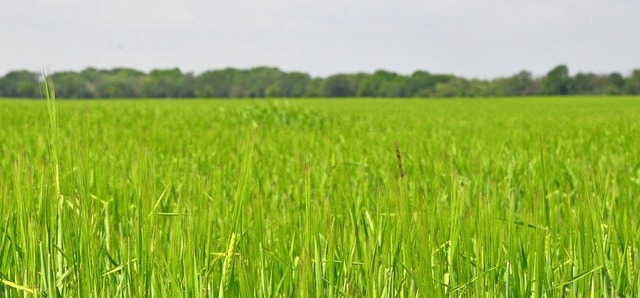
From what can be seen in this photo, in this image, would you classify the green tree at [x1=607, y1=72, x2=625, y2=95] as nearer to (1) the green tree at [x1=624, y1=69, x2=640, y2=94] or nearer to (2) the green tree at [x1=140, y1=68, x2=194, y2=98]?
(1) the green tree at [x1=624, y1=69, x2=640, y2=94]

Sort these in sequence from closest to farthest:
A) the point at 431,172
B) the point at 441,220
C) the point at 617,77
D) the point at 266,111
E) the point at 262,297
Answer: the point at 262,297
the point at 441,220
the point at 431,172
the point at 266,111
the point at 617,77

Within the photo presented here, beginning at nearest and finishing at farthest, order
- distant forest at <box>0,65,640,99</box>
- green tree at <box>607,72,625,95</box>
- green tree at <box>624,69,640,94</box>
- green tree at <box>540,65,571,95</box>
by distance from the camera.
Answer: green tree at <box>607,72,625,95</box>
green tree at <box>624,69,640,94</box>
distant forest at <box>0,65,640,99</box>
green tree at <box>540,65,571,95</box>

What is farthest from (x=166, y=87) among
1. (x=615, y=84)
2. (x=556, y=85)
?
(x=615, y=84)

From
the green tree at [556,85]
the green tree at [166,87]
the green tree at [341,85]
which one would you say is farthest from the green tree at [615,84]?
the green tree at [166,87]

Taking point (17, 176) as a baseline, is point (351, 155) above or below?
below

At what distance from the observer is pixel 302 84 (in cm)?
9944

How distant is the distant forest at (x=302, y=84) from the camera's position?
86356 millimetres

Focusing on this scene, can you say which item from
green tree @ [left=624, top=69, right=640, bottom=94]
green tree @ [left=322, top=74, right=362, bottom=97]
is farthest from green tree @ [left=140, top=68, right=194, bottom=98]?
green tree @ [left=624, top=69, right=640, bottom=94]

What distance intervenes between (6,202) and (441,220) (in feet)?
3.57

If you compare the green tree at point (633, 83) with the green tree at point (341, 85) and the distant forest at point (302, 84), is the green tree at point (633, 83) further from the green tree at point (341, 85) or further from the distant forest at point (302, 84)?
the green tree at point (341, 85)

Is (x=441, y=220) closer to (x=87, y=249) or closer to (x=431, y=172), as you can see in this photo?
(x=87, y=249)

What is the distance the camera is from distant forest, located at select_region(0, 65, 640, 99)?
86.4m

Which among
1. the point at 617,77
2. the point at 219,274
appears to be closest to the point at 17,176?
the point at 219,274

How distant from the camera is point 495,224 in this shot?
1.42 meters
